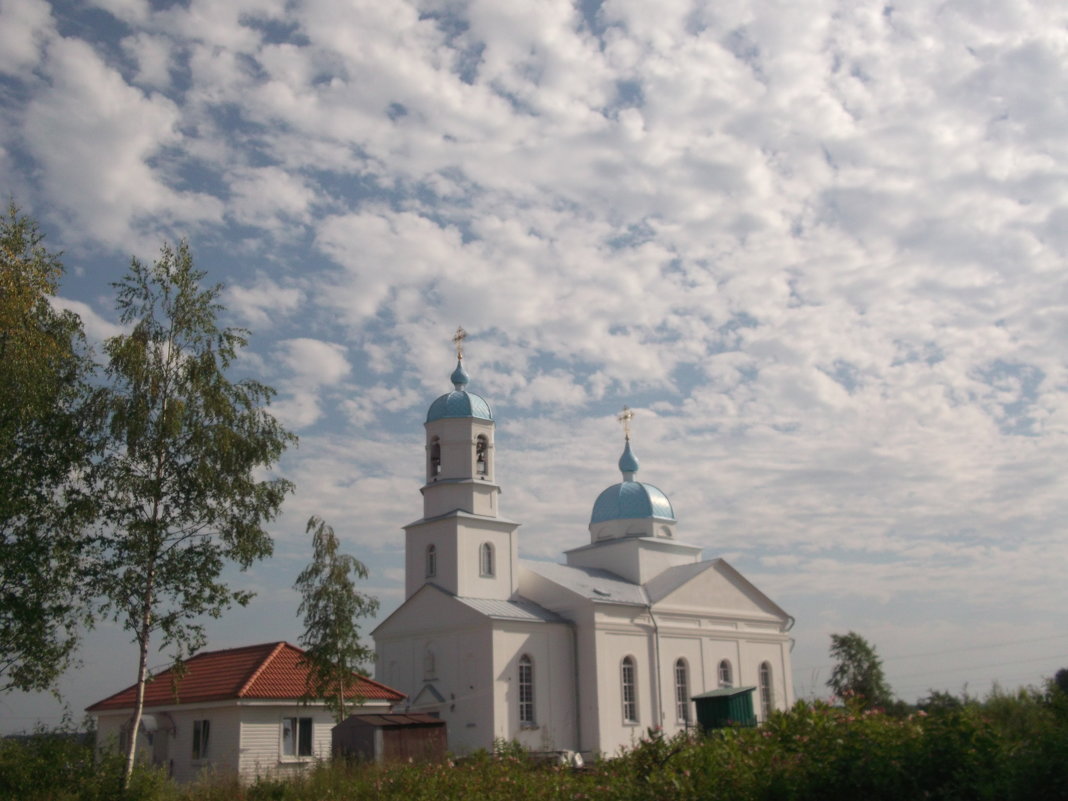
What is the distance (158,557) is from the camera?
1733cm

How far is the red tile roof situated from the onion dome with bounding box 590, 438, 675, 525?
1747cm

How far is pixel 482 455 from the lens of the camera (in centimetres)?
3588

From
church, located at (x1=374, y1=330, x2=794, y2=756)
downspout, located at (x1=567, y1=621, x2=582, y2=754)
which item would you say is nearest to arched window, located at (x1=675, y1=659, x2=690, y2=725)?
church, located at (x1=374, y1=330, x2=794, y2=756)

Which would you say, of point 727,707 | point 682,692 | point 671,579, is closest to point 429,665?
point 682,692

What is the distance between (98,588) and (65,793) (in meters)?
3.35

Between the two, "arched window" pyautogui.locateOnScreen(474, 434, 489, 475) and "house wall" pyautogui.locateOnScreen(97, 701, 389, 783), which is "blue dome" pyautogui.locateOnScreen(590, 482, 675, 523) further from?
"house wall" pyautogui.locateOnScreen(97, 701, 389, 783)

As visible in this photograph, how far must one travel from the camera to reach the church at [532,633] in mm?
32156

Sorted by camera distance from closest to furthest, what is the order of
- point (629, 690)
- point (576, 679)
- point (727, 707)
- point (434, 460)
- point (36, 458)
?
point (36, 458) < point (727, 707) < point (576, 679) < point (629, 690) < point (434, 460)

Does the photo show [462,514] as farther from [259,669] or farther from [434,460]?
[259,669]

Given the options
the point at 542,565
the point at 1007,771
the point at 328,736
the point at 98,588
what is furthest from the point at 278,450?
the point at 542,565

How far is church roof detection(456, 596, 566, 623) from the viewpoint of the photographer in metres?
32.4

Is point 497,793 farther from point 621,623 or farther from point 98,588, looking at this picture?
point 621,623

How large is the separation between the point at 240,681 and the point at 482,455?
44.7 feet

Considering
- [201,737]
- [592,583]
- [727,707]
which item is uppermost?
[592,583]
